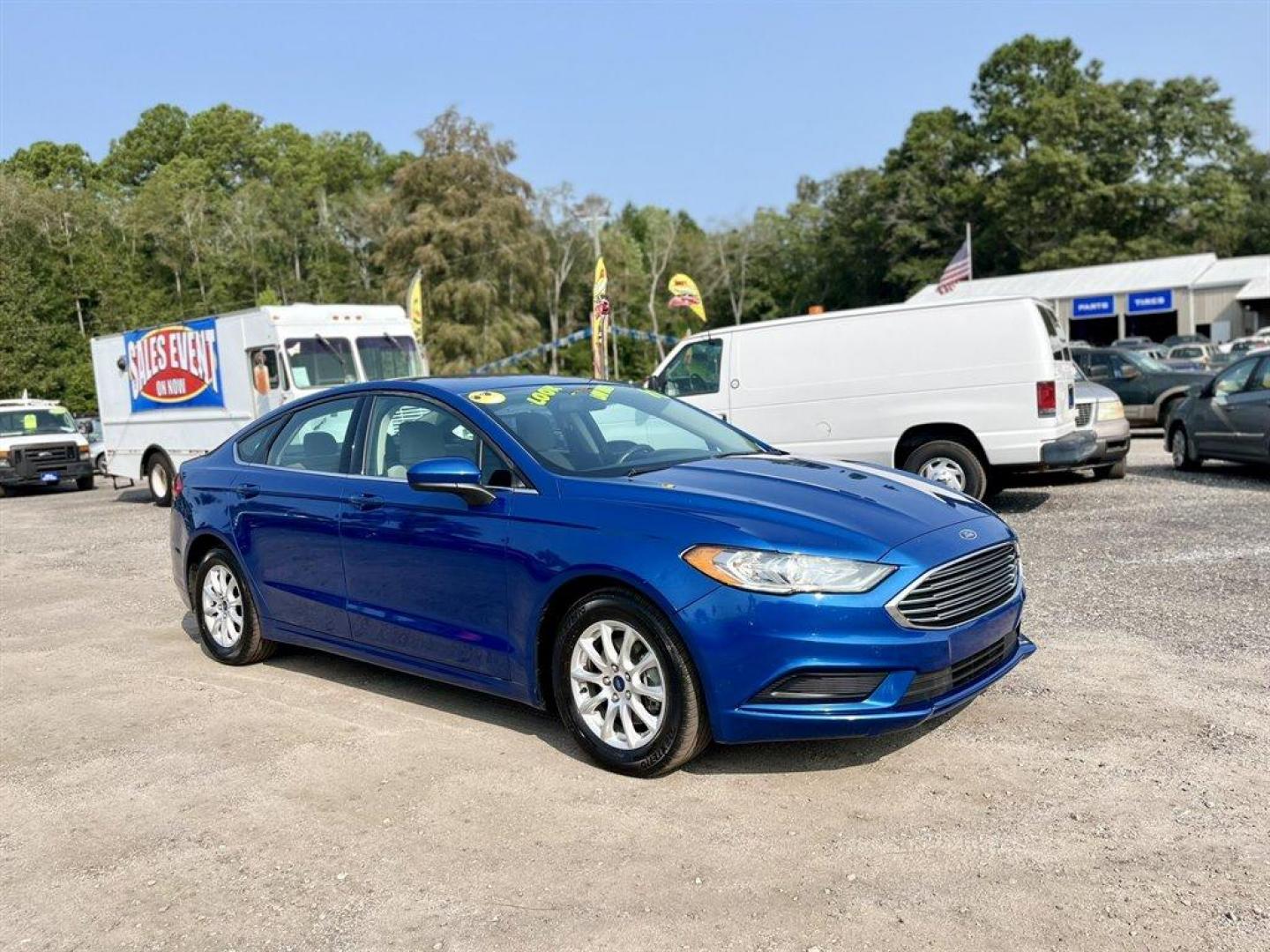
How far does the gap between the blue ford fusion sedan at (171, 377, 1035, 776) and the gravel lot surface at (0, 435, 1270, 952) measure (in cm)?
32

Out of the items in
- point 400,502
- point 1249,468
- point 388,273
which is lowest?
point 1249,468

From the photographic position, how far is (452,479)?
4.71 metres

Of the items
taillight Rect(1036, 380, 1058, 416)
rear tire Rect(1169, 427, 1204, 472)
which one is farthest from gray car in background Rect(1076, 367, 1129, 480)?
taillight Rect(1036, 380, 1058, 416)

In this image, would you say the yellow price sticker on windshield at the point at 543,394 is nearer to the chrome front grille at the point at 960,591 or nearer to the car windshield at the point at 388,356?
the chrome front grille at the point at 960,591

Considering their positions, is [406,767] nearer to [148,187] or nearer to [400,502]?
[400,502]

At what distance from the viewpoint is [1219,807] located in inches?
152

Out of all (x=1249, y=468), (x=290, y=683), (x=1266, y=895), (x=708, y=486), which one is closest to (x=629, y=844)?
(x=708, y=486)

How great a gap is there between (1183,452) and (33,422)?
21.2 metres

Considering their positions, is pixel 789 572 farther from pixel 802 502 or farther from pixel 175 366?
pixel 175 366

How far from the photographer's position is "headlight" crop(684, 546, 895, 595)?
13.1 feet

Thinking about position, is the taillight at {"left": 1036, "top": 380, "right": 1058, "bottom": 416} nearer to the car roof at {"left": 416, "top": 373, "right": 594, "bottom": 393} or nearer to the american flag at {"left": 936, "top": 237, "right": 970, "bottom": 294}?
the car roof at {"left": 416, "top": 373, "right": 594, "bottom": 393}

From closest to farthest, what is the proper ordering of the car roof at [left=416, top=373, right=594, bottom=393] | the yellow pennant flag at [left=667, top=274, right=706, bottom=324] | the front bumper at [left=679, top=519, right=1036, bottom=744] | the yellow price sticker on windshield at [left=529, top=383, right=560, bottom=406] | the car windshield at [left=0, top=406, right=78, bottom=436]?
the front bumper at [left=679, top=519, right=1036, bottom=744] → the yellow price sticker on windshield at [left=529, top=383, right=560, bottom=406] → the car roof at [left=416, top=373, right=594, bottom=393] → the car windshield at [left=0, top=406, right=78, bottom=436] → the yellow pennant flag at [left=667, top=274, right=706, bottom=324]

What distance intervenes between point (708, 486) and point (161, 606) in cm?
577

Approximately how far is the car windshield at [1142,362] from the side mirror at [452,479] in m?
16.3
